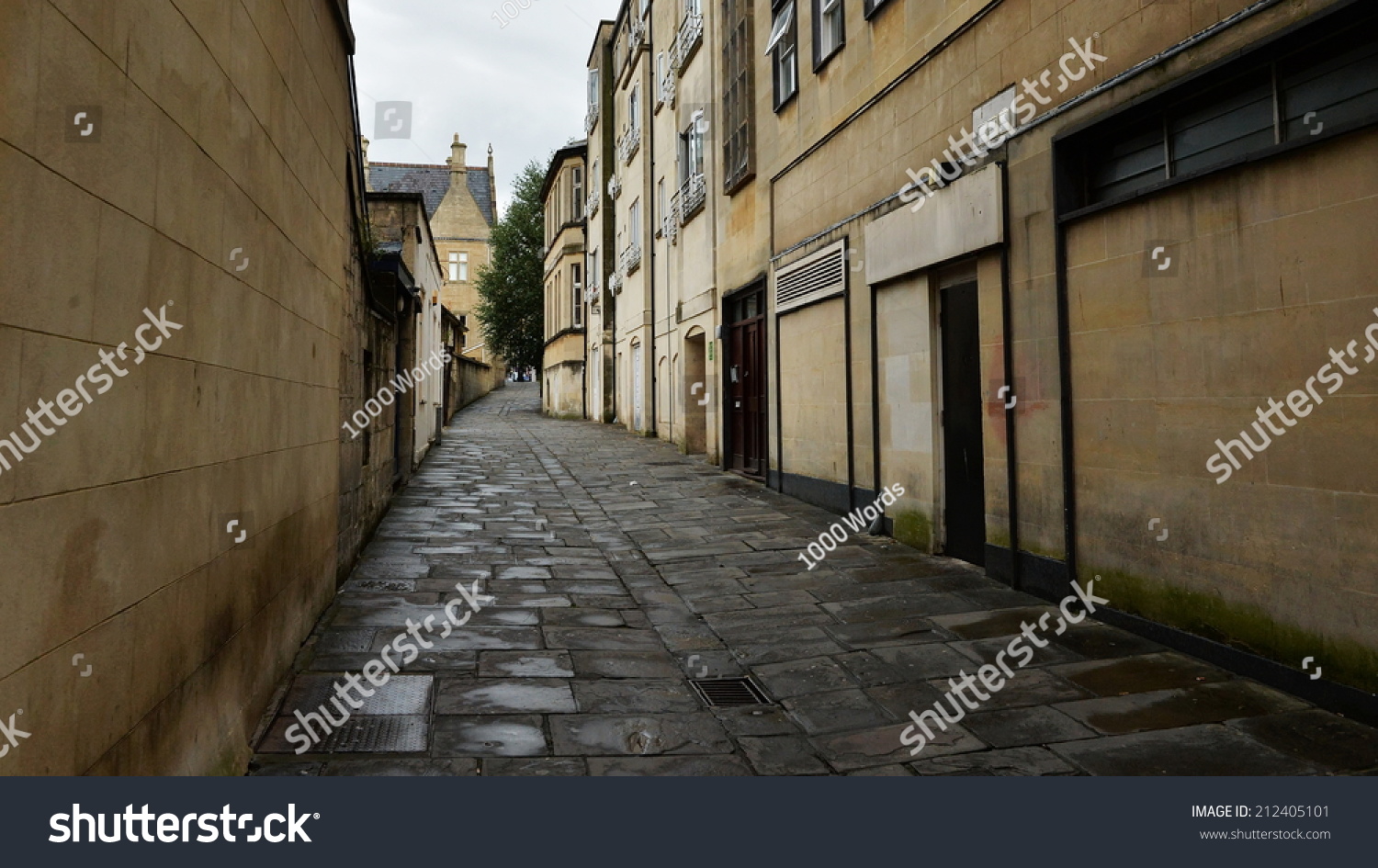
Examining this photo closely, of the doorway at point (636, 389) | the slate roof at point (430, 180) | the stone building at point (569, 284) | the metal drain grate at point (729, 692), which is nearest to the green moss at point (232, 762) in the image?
the metal drain grate at point (729, 692)

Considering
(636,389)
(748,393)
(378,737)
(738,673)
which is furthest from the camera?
(636,389)

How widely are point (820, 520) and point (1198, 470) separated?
511 cm

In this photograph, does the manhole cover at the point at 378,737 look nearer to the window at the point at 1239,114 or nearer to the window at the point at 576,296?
the window at the point at 1239,114

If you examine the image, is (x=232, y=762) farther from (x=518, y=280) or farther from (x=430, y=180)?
(x=430, y=180)

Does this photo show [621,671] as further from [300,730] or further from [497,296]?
[497,296]

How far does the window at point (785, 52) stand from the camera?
11.3 metres

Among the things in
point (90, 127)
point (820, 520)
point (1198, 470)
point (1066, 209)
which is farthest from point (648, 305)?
point (90, 127)

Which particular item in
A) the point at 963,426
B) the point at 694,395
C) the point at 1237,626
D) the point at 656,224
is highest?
the point at 656,224

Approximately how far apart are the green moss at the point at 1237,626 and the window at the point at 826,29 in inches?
269

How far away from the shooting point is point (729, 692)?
4.68 meters

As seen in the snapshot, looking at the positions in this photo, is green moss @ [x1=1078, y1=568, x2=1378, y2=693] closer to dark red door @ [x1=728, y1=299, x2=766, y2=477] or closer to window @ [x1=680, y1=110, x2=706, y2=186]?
dark red door @ [x1=728, y1=299, x2=766, y2=477]

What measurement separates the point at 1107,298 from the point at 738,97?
9.51 metres

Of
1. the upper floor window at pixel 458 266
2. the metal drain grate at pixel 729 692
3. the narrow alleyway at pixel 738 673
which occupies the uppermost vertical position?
the upper floor window at pixel 458 266

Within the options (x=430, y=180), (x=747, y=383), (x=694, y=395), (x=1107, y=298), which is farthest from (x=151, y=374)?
(x=430, y=180)
